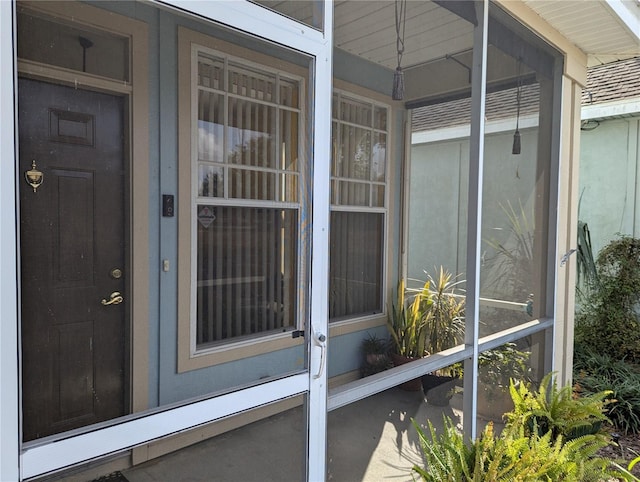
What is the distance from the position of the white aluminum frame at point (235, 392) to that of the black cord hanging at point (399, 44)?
119 cm

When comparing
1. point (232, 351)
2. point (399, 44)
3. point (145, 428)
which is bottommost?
point (232, 351)

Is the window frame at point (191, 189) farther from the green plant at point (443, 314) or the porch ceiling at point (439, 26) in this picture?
the green plant at point (443, 314)

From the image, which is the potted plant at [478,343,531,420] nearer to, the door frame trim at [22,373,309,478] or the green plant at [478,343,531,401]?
the green plant at [478,343,531,401]

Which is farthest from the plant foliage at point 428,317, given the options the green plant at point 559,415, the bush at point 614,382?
the bush at point 614,382

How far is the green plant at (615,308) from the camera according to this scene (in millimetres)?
4668

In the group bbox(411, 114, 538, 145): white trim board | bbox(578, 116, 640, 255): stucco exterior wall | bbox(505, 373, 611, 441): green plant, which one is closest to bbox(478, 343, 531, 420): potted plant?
bbox(505, 373, 611, 441): green plant

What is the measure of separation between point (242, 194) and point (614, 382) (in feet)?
12.1

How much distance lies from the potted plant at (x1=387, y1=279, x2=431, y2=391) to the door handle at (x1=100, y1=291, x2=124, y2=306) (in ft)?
4.84

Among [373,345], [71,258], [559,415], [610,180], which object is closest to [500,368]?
[559,415]

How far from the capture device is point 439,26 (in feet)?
9.46

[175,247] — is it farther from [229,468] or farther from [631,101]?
[631,101]

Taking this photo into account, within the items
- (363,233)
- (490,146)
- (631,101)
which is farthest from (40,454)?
(631,101)

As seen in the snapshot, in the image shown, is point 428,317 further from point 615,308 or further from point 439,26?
point 615,308

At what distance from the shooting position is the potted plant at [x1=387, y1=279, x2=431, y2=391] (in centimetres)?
272
